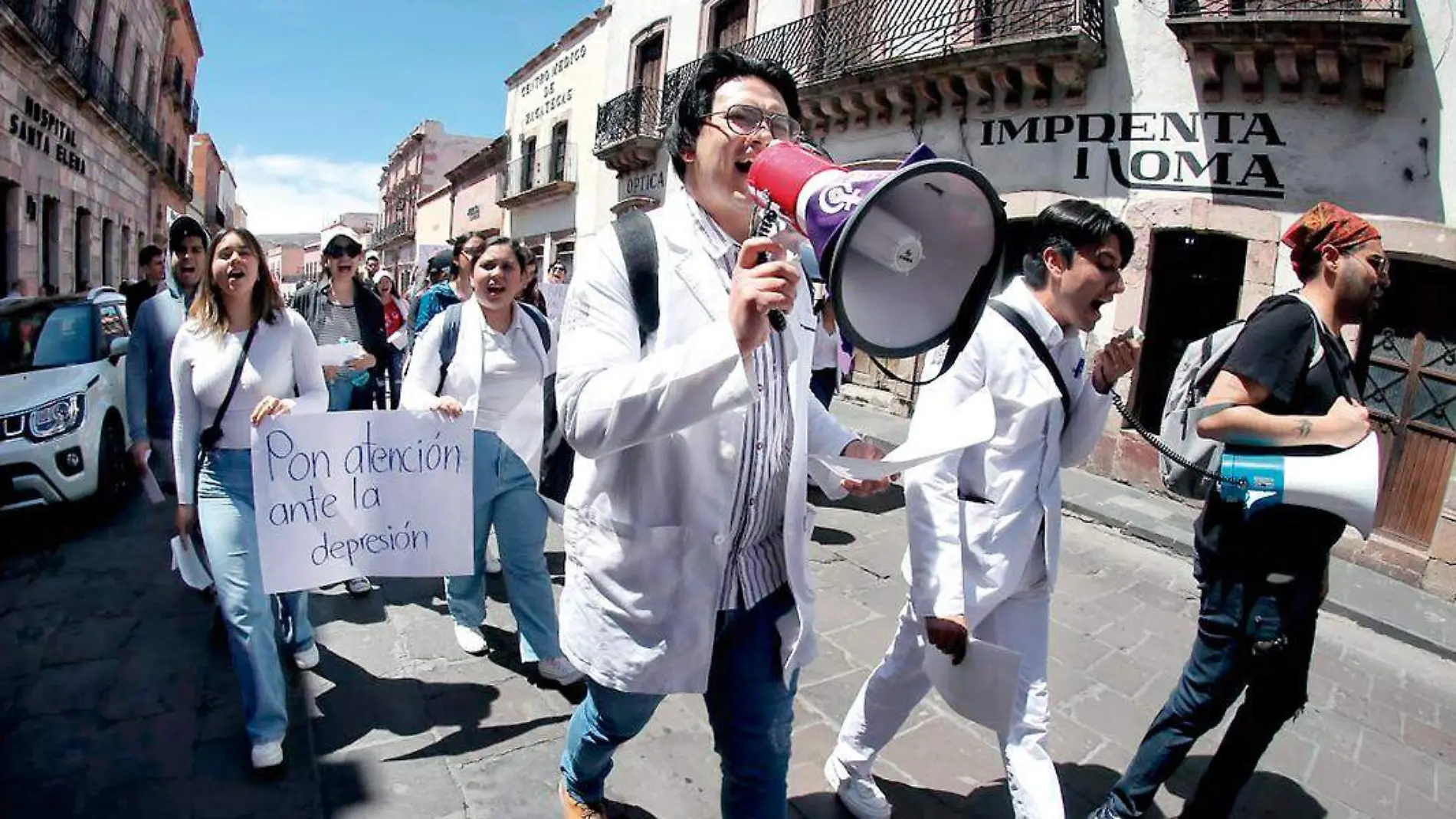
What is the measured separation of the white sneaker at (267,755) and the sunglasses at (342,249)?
10.8ft

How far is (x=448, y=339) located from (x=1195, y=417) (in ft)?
8.84

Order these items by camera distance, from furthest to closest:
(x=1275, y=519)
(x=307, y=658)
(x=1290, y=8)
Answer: (x=1290, y=8)
(x=307, y=658)
(x=1275, y=519)

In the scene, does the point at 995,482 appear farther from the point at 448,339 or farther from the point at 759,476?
the point at 448,339

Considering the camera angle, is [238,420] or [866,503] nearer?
[238,420]

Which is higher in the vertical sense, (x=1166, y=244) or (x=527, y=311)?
(x=1166, y=244)

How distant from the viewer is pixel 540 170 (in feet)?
74.9

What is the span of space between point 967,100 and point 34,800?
10009 mm

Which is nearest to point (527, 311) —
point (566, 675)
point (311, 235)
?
point (566, 675)

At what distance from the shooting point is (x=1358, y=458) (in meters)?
2.11

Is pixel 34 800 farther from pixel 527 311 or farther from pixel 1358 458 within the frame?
pixel 1358 458

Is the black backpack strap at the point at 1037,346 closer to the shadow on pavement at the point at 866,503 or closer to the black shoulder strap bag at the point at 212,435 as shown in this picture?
the black shoulder strap bag at the point at 212,435

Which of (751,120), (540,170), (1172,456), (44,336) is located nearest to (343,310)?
(44,336)

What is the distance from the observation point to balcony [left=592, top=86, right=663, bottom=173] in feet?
54.9

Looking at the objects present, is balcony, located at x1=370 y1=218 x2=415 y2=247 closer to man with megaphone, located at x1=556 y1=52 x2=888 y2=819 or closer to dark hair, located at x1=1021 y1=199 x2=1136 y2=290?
dark hair, located at x1=1021 y1=199 x2=1136 y2=290
